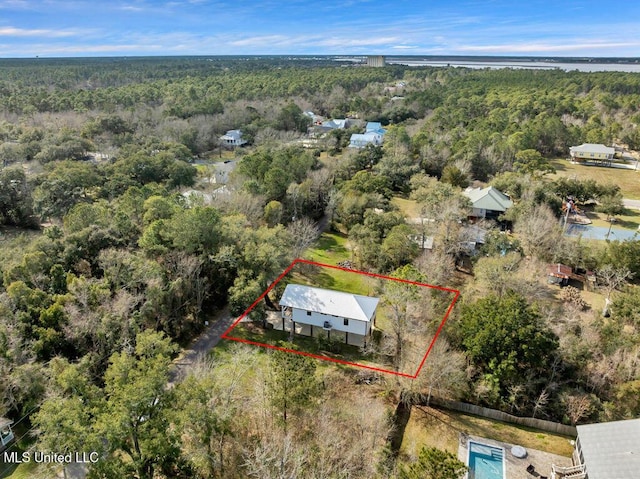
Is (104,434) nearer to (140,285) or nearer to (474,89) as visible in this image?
(140,285)

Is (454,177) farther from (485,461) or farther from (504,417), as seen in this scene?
(485,461)

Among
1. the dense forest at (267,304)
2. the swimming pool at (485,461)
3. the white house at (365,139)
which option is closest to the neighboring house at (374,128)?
the white house at (365,139)

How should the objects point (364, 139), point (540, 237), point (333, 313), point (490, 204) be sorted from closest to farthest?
1. point (333, 313)
2. point (540, 237)
3. point (490, 204)
4. point (364, 139)

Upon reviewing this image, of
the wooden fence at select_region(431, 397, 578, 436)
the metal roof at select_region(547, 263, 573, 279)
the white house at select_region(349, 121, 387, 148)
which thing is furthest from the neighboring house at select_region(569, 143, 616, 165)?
the wooden fence at select_region(431, 397, 578, 436)

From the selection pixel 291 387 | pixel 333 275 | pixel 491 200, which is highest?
pixel 291 387

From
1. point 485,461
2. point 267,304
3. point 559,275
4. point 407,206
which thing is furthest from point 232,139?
point 485,461

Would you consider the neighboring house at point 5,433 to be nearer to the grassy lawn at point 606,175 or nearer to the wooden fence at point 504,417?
the wooden fence at point 504,417

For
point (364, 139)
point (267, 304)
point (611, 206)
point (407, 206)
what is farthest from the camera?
point (364, 139)
